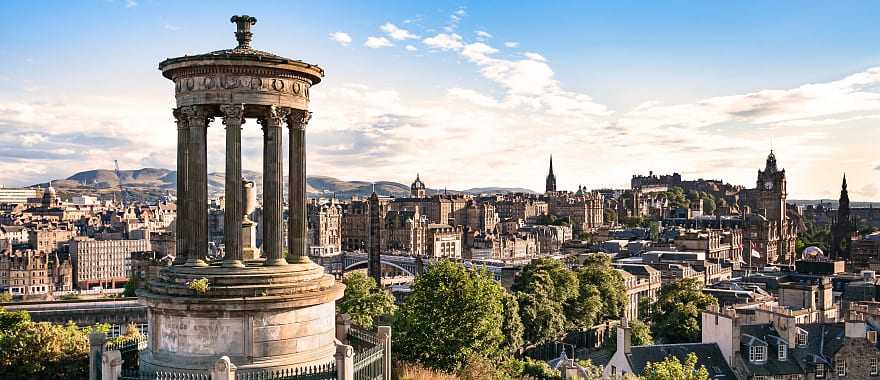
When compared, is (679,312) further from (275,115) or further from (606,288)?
(275,115)

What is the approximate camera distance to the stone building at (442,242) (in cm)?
15466

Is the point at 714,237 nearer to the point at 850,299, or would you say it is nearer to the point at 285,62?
the point at 850,299

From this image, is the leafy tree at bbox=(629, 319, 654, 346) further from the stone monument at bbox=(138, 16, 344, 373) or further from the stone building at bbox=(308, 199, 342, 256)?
the stone building at bbox=(308, 199, 342, 256)

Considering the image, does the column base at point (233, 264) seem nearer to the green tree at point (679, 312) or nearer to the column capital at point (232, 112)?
the column capital at point (232, 112)

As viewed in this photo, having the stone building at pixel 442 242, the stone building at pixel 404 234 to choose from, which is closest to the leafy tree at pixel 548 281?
the stone building at pixel 442 242

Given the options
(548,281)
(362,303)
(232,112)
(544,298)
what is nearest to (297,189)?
(232,112)

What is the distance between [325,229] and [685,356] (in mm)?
135248

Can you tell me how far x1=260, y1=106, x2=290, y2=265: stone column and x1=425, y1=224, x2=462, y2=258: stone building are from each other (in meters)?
136

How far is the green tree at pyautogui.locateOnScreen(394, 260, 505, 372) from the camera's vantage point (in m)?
35.1

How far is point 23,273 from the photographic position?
375 feet

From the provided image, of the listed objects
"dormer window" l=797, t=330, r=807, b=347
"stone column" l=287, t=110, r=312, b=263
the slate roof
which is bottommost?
the slate roof

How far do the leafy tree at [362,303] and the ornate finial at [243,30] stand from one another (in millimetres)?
33434

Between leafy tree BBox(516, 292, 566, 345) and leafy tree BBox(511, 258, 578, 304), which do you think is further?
leafy tree BBox(511, 258, 578, 304)

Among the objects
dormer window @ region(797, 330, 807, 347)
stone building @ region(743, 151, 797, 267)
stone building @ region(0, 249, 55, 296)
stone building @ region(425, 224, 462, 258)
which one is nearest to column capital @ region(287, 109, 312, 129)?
dormer window @ region(797, 330, 807, 347)
